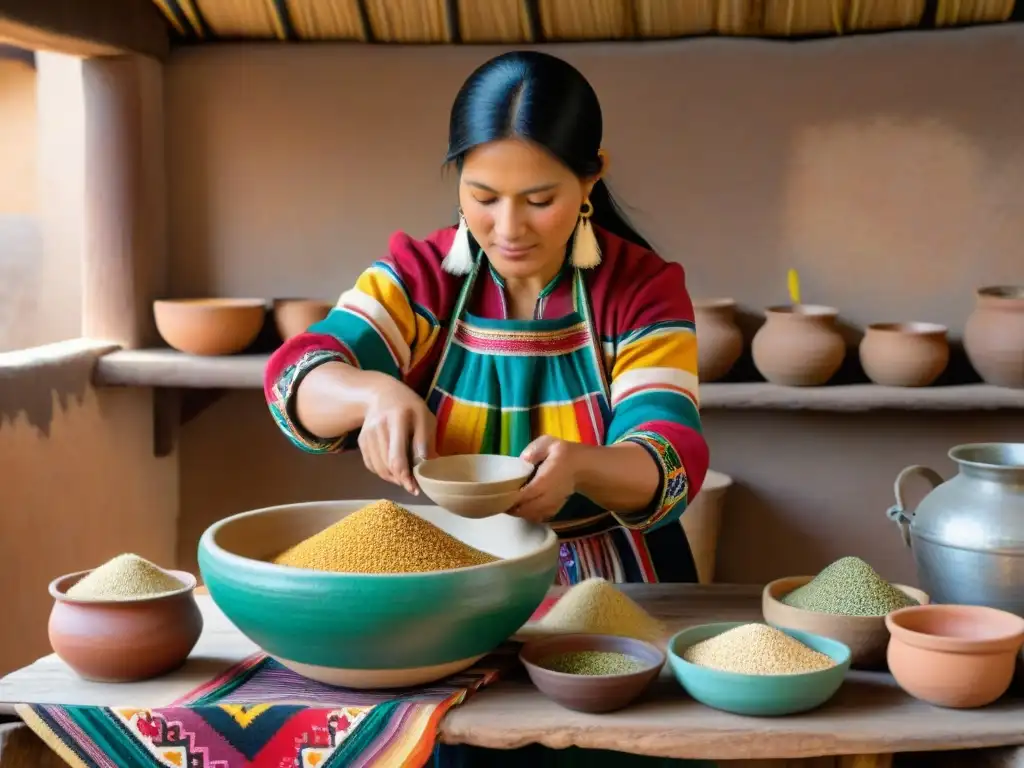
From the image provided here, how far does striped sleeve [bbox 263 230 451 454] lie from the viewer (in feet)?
5.77

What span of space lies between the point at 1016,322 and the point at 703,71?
1168 millimetres

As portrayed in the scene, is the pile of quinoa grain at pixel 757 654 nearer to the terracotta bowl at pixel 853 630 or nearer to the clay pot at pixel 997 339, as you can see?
the terracotta bowl at pixel 853 630

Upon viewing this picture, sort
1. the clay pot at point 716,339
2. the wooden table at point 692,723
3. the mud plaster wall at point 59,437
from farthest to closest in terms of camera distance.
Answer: the clay pot at point 716,339
the mud plaster wall at point 59,437
the wooden table at point 692,723

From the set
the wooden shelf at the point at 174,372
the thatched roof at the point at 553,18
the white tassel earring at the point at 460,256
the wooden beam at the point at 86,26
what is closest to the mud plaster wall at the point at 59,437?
the wooden shelf at the point at 174,372

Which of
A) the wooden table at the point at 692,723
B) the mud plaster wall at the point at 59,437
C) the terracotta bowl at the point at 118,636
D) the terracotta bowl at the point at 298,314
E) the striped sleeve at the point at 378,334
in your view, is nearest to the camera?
the wooden table at the point at 692,723

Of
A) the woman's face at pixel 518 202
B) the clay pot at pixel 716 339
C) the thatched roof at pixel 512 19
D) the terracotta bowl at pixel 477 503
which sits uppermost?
the thatched roof at pixel 512 19

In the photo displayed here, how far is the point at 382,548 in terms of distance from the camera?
4.28ft

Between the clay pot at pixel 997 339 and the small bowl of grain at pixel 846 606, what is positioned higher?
the clay pot at pixel 997 339

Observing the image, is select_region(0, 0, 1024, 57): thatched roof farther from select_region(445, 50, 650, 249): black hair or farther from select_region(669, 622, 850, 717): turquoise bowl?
select_region(669, 622, 850, 717): turquoise bowl

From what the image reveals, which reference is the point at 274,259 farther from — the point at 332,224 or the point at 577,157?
the point at 577,157

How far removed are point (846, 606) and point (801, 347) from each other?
2.00 m

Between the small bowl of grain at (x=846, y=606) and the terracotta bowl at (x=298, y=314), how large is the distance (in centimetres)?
227

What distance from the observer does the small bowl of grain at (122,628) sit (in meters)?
1.32

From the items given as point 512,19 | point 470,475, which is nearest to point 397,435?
point 470,475
